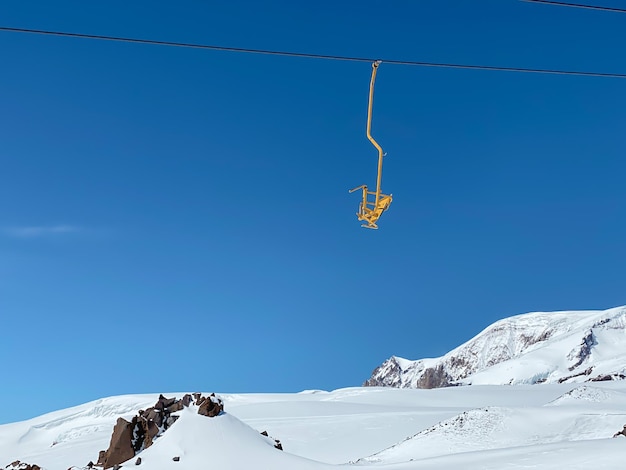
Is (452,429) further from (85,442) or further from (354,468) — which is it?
(85,442)

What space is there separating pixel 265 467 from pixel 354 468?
8.33ft

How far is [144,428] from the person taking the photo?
891 inches

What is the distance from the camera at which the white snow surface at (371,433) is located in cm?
1927

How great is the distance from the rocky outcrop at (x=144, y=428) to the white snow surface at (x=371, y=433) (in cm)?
44

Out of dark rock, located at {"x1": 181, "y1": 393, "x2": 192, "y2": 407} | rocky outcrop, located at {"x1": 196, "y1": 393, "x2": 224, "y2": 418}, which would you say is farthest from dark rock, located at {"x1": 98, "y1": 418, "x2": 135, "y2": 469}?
rocky outcrop, located at {"x1": 196, "y1": 393, "x2": 224, "y2": 418}

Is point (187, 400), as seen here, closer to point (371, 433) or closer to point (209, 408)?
point (209, 408)

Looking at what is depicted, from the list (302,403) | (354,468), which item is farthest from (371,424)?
(354,468)

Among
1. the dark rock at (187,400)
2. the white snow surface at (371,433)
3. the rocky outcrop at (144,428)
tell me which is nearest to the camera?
the white snow surface at (371,433)

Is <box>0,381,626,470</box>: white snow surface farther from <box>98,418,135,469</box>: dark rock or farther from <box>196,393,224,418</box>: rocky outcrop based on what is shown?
<box>98,418,135,469</box>: dark rock

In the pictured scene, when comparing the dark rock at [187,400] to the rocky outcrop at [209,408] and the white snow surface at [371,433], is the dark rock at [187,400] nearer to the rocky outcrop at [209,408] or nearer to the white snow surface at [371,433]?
the rocky outcrop at [209,408]

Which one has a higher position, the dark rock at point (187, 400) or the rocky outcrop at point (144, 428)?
the dark rock at point (187, 400)

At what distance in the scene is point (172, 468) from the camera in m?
19.2

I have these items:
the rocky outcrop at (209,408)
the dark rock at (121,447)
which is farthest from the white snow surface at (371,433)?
the dark rock at (121,447)

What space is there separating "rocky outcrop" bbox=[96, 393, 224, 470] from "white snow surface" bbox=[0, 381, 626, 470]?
44 cm
